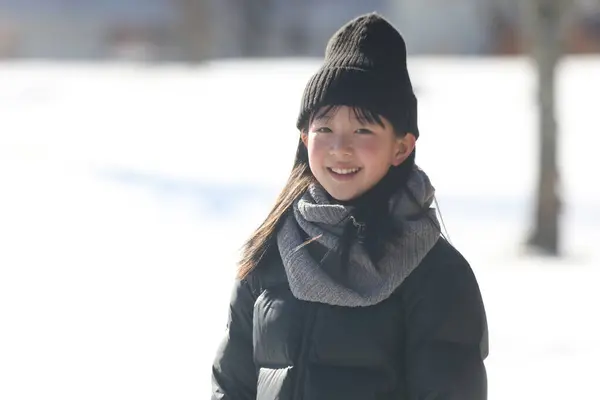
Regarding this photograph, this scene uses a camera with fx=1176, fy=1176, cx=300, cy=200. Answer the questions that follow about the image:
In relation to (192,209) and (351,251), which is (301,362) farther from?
(192,209)

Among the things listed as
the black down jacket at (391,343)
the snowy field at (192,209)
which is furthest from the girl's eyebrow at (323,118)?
the snowy field at (192,209)

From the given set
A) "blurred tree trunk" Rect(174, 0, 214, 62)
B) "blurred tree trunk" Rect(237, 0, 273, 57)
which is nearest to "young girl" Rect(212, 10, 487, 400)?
"blurred tree trunk" Rect(174, 0, 214, 62)

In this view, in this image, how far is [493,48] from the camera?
95.3 ft

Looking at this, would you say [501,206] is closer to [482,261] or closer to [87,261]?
[482,261]

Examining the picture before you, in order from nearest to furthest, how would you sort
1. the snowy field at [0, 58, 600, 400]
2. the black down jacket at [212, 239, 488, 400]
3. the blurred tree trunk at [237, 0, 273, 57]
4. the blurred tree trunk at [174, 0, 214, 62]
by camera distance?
1. the black down jacket at [212, 239, 488, 400]
2. the snowy field at [0, 58, 600, 400]
3. the blurred tree trunk at [174, 0, 214, 62]
4. the blurred tree trunk at [237, 0, 273, 57]

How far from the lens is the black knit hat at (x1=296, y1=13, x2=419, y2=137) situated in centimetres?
223

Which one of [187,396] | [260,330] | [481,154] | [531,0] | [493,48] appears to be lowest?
[187,396]

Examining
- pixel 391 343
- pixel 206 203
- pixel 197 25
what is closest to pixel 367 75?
pixel 391 343

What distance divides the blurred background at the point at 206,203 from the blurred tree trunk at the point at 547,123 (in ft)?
0.04

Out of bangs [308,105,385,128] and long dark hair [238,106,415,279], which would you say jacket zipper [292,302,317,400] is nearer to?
long dark hair [238,106,415,279]

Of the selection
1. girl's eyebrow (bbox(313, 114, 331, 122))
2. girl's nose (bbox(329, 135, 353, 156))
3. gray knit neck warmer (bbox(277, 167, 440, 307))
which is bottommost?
gray knit neck warmer (bbox(277, 167, 440, 307))

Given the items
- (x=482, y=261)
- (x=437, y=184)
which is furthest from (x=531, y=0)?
(x=437, y=184)

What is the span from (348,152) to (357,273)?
229 mm

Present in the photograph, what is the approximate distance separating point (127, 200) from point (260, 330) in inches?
320
